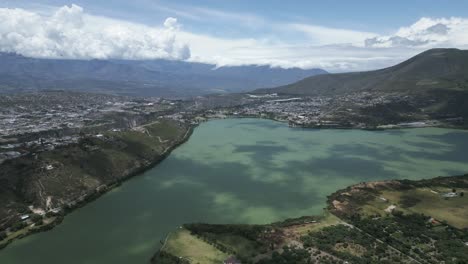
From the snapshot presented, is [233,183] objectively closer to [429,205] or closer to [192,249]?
[192,249]

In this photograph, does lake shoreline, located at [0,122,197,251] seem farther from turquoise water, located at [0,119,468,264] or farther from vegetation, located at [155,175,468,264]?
vegetation, located at [155,175,468,264]

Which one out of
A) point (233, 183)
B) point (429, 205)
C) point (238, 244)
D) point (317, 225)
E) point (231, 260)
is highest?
point (429, 205)

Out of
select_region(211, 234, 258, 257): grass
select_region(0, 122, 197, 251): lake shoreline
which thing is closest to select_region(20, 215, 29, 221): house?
select_region(0, 122, 197, 251): lake shoreline

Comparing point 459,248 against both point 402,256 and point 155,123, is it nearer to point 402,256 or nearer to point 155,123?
point 402,256

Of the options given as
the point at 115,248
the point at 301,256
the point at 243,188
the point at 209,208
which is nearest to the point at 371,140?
the point at 243,188

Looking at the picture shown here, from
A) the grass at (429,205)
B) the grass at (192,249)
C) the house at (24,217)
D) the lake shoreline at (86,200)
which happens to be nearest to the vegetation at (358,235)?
the grass at (429,205)

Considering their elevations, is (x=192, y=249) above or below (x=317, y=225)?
below

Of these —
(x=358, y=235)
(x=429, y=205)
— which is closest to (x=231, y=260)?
(x=358, y=235)
